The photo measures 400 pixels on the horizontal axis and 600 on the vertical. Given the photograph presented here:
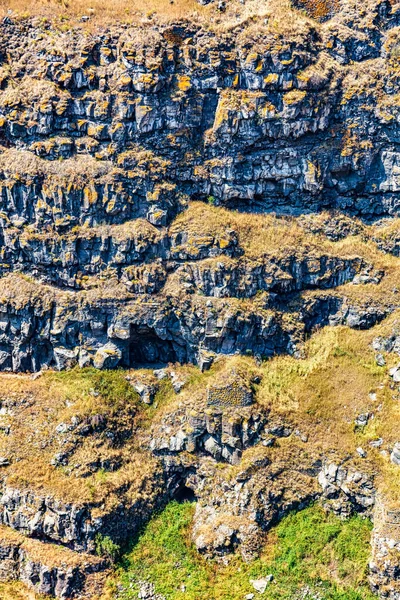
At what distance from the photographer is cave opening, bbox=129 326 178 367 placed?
4015 cm

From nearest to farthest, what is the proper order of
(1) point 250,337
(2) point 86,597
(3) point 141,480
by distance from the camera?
(2) point 86,597 → (3) point 141,480 → (1) point 250,337

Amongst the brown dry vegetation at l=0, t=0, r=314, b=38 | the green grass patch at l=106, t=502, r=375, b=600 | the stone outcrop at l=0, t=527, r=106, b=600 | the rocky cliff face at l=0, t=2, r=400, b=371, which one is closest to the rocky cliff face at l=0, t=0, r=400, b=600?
the rocky cliff face at l=0, t=2, r=400, b=371

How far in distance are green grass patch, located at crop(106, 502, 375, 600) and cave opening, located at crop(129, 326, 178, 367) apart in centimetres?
819

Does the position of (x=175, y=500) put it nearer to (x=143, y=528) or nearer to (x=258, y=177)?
(x=143, y=528)

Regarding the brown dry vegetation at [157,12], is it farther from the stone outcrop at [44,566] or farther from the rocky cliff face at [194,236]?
the stone outcrop at [44,566]

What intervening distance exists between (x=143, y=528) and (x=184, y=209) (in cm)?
1470

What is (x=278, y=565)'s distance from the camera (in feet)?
111

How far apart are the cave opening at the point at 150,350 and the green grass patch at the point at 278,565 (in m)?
8.19

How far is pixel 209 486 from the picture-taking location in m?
36.3

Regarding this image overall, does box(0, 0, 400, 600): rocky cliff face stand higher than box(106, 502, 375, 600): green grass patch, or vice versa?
box(0, 0, 400, 600): rocky cliff face

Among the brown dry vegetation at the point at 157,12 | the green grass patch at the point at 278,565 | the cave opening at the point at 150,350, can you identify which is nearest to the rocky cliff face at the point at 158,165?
the cave opening at the point at 150,350

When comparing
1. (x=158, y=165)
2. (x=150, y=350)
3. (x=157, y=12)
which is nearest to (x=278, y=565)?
(x=150, y=350)

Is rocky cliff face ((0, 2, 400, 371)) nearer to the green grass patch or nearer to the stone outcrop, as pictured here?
the green grass patch

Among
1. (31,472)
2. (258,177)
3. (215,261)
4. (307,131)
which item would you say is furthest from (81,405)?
(307,131)
